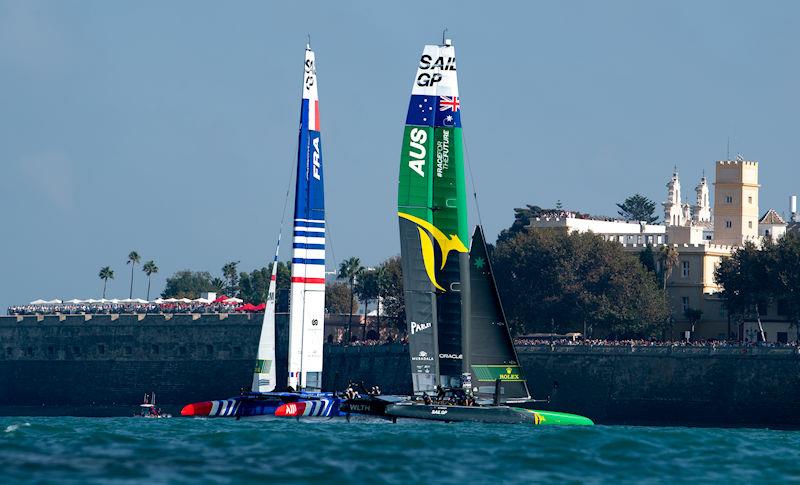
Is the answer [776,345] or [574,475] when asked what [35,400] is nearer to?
[776,345]

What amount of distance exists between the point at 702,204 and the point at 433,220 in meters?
116

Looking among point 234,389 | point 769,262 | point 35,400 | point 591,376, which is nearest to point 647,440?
point 591,376

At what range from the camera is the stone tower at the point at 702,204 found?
575 feet

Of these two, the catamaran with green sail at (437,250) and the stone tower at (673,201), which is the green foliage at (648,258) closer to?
the stone tower at (673,201)

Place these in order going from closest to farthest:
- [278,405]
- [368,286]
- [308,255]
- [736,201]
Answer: [278,405] < [308,255] < [736,201] < [368,286]

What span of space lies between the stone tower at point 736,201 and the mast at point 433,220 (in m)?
74.6

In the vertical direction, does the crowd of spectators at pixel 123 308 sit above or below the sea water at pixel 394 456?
above

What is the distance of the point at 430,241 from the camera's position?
63.9m

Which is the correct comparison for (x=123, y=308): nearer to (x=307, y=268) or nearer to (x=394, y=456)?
(x=307, y=268)

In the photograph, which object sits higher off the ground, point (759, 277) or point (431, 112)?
point (431, 112)

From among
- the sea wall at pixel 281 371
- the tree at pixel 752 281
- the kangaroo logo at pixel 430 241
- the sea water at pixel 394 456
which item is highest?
the tree at pixel 752 281

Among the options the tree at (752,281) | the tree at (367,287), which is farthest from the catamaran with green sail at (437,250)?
the tree at (367,287)

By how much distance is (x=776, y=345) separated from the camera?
104m

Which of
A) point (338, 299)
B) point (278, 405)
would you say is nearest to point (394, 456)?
point (278, 405)
